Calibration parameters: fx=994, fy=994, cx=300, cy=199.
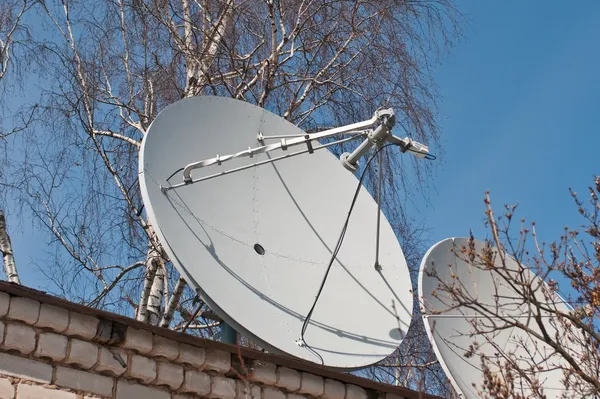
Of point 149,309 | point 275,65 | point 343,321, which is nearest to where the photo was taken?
point 343,321

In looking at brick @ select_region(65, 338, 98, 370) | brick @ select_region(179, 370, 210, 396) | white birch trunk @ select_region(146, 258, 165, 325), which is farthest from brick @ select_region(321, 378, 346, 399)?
white birch trunk @ select_region(146, 258, 165, 325)

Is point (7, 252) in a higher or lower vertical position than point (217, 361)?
higher

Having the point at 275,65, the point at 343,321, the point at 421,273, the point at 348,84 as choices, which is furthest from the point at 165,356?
the point at 348,84

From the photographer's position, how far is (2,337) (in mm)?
6980

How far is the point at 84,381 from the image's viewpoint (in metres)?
7.38

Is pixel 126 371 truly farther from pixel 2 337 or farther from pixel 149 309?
pixel 149 309

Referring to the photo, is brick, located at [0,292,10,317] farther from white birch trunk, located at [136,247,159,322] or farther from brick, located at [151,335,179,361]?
white birch trunk, located at [136,247,159,322]

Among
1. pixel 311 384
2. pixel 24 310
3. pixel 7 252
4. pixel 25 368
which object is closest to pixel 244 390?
pixel 311 384

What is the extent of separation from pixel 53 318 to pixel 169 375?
113 centimetres

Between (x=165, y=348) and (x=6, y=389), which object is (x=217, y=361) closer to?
(x=165, y=348)

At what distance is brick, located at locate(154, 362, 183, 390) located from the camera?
25.7 feet

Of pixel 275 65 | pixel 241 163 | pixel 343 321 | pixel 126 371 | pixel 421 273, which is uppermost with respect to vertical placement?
pixel 275 65

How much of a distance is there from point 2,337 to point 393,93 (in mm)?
8906

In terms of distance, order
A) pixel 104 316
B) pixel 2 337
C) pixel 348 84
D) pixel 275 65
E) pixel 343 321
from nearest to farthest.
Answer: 1. pixel 2 337
2. pixel 104 316
3. pixel 343 321
4. pixel 275 65
5. pixel 348 84
